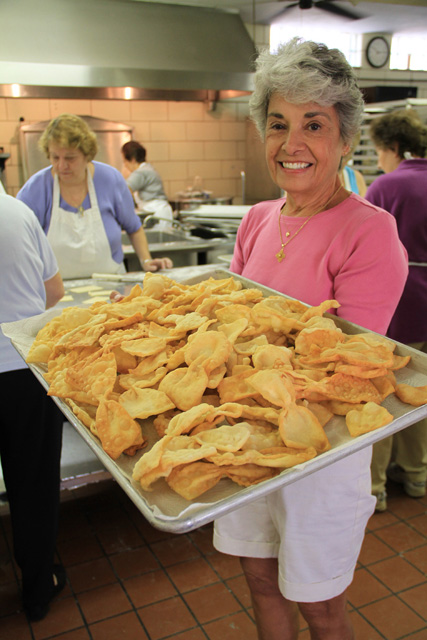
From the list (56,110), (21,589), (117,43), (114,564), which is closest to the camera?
(21,589)

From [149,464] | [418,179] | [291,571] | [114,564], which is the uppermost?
[418,179]

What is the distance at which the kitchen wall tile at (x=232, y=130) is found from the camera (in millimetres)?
6133

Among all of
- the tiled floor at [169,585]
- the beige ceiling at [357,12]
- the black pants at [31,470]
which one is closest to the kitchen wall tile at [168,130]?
the beige ceiling at [357,12]

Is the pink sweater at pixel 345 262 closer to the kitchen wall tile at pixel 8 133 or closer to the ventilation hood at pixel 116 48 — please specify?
the ventilation hood at pixel 116 48

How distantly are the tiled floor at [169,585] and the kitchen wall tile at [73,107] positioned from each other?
404 cm

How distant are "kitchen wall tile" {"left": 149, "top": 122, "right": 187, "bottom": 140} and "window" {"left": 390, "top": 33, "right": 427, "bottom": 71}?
2.86 meters

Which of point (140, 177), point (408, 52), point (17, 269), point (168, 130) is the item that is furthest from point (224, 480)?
point (408, 52)

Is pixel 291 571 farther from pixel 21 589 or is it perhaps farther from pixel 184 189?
pixel 184 189

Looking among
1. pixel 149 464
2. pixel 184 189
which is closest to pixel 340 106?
pixel 149 464

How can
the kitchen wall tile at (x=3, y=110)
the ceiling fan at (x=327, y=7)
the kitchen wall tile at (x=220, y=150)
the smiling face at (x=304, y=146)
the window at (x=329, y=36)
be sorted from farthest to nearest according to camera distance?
the kitchen wall tile at (x=220, y=150), the window at (x=329, y=36), the kitchen wall tile at (x=3, y=110), the ceiling fan at (x=327, y=7), the smiling face at (x=304, y=146)

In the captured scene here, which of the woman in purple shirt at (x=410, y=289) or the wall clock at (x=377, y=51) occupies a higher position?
the wall clock at (x=377, y=51)

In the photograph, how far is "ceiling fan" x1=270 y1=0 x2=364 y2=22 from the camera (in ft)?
14.2

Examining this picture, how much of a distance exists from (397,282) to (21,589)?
169 cm

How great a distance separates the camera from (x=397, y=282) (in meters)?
1.23
